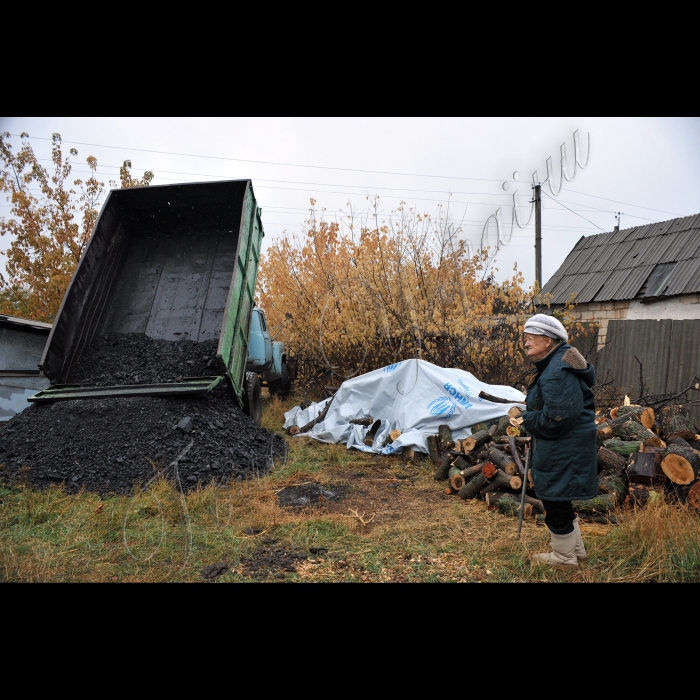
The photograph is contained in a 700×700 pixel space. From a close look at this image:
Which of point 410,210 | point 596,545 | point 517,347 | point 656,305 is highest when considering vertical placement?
point 410,210

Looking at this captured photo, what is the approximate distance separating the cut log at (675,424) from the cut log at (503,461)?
5.01 ft

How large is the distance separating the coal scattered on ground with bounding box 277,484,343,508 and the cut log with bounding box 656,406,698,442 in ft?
10.8

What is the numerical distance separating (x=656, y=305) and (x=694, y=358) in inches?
142

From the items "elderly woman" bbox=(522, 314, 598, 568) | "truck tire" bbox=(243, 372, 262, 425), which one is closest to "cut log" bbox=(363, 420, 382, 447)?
"truck tire" bbox=(243, 372, 262, 425)

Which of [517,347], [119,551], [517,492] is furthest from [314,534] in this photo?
[517,347]

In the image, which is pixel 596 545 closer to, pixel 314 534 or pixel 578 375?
pixel 578 375

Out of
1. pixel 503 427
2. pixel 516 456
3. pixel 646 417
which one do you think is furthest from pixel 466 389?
pixel 646 417

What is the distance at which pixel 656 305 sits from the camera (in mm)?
12297

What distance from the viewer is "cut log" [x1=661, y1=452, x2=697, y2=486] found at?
4.46m

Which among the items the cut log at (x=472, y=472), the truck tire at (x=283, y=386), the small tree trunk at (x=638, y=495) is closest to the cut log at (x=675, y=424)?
the small tree trunk at (x=638, y=495)

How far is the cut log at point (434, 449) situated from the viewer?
6.74 m

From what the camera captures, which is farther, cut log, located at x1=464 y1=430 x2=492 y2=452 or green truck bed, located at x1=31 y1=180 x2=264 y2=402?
green truck bed, located at x1=31 y1=180 x2=264 y2=402

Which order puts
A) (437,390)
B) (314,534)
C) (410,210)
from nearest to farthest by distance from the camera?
(314,534) < (437,390) < (410,210)

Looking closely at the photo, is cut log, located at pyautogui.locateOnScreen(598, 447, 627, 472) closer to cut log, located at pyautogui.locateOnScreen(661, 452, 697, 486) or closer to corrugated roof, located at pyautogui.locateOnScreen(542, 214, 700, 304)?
cut log, located at pyautogui.locateOnScreen(661, 452, 697, 486)
